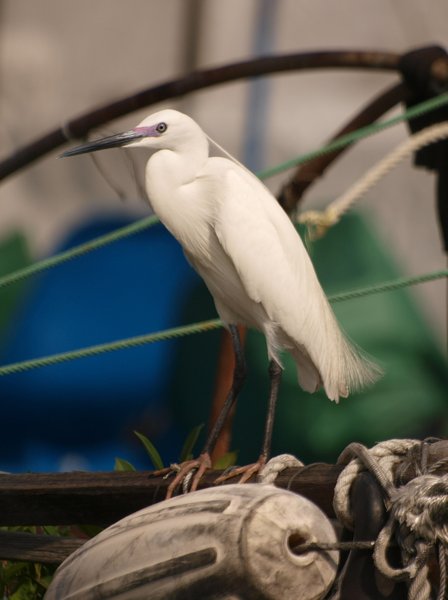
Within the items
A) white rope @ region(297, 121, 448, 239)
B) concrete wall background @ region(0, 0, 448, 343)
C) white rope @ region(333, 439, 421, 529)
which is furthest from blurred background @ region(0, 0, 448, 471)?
white rope @ region(333, 439, 421, 529)

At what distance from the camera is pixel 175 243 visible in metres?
3.87

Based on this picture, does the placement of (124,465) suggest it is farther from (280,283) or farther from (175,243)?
(175,243)

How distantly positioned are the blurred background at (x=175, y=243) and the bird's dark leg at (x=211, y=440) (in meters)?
1.59

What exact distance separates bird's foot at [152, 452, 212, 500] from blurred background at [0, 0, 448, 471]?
74.8 inches

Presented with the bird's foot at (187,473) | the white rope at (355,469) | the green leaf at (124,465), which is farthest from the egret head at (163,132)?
the white rope at (355,469)

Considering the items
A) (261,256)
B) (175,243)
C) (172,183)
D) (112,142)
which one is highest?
(112,142)

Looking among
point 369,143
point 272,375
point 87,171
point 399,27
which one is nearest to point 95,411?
point 87,171

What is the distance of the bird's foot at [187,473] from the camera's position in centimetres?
165

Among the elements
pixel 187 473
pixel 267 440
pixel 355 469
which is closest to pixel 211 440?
pixel 267 440

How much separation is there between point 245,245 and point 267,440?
0.31 m

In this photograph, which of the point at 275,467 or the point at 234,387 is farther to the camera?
the point at 234,387

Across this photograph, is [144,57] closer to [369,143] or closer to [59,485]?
[369,143]

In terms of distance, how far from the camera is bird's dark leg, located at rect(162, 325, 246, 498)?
1.67 m

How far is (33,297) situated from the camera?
3.94m
